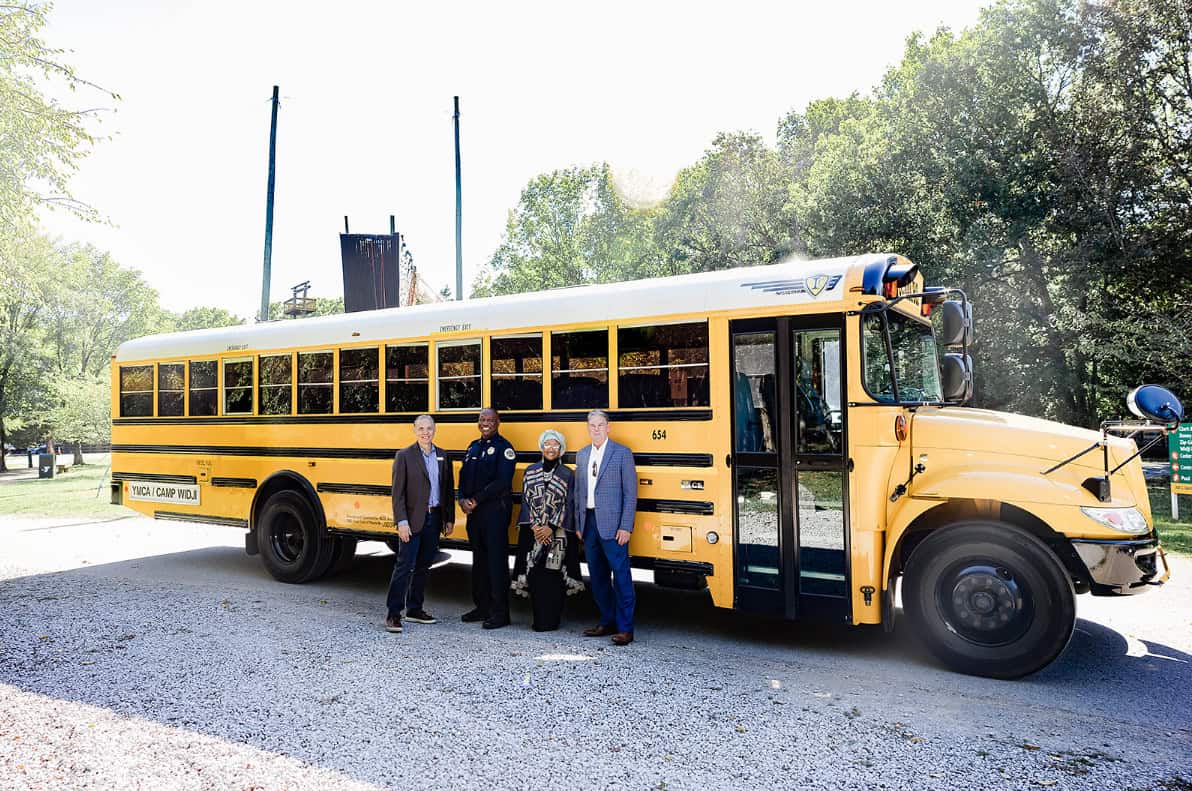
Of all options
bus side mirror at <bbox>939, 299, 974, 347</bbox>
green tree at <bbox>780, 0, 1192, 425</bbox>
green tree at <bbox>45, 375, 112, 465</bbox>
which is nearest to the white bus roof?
bus side mirror at <bbox>939, 299, 974, 347</bbox>

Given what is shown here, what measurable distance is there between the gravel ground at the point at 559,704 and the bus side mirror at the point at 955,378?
76.3 inches

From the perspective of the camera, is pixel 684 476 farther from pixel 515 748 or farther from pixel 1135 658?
pixel 1135 658

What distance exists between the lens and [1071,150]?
1869cm

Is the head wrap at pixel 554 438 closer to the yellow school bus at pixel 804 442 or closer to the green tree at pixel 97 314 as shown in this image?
the yellow school bus at pixel 804 442

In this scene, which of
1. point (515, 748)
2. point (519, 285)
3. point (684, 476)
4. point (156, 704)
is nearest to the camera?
point (515, 748)

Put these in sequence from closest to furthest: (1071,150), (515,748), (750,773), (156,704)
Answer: (750,773) < (515,748) < (156,704) < (1071,150)

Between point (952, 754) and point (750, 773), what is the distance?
1083 millimetres

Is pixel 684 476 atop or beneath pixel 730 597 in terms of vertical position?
atop

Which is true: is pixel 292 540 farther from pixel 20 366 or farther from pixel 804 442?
pixel 20 366

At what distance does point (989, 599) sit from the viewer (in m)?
5.03

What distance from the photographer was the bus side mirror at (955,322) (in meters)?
5.70

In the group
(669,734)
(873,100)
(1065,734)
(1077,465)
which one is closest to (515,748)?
(669,734)

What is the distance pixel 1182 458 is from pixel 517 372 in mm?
10499

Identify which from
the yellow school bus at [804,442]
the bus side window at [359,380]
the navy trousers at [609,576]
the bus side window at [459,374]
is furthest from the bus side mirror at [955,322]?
the bus side window at [359,380]
